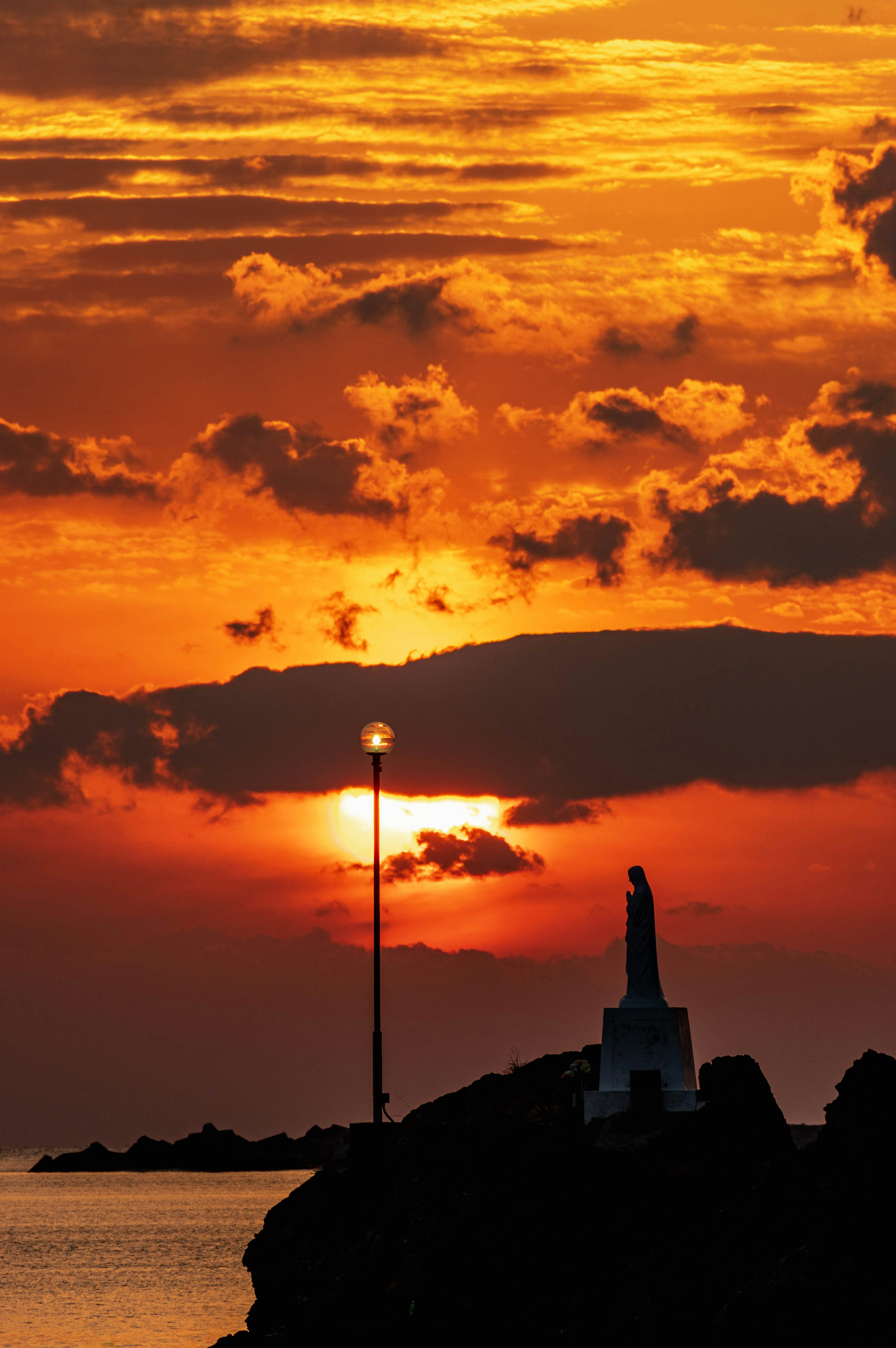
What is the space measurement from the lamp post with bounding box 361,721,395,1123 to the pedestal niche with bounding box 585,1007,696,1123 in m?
4.42

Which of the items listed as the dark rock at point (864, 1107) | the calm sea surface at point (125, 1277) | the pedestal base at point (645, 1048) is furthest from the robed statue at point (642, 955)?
the calm sea surface at point (125, 1277)

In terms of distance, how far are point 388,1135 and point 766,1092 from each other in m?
8.96

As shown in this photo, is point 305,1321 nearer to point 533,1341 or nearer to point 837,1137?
point 533,1341

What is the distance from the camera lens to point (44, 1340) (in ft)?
210

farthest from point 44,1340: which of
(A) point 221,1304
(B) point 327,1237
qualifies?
(B) point 327,1237

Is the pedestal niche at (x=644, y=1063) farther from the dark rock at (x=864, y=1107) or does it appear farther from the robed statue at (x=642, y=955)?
the dark rock at (x=864, y=1107)

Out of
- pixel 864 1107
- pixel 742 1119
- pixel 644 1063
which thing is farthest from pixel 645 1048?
pixel 864 1107

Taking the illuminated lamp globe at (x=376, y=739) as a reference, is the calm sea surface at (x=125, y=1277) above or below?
below

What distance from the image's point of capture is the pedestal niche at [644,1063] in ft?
120

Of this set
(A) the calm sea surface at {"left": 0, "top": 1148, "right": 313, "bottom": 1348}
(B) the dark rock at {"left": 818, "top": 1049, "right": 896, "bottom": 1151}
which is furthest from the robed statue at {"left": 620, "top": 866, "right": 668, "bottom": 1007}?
(A) the calm sea surface at {"left": 0, "top": 1148, "right": 313, "bottom": 1348}

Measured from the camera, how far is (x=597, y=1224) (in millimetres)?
34156

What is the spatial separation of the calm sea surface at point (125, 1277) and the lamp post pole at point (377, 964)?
27.5m

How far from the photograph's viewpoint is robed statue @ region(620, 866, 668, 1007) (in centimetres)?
3844

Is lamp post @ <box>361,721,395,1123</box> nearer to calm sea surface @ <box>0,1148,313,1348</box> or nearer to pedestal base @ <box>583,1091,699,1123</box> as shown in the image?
pedestal base @ <box>583,1091,699,1123</box>
